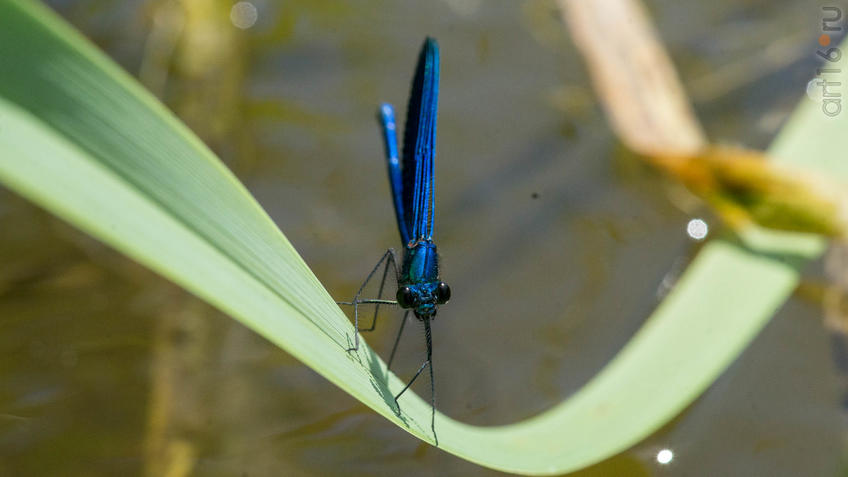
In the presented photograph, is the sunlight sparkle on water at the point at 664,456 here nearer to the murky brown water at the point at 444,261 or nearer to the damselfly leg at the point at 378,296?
the murky brown water at the point at 444,261

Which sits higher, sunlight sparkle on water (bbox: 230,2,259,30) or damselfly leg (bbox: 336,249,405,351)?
sunlight sparkle on water (bbox: 230,2,259,30)

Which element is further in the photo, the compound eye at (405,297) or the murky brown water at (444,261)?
the murky brown water at (444,261)

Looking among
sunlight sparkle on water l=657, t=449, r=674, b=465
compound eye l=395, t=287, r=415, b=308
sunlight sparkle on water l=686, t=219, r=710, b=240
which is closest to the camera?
compound eye l=395, t=287, r=415, b=308

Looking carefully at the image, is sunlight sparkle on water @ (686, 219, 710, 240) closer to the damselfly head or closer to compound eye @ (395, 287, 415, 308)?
the damselfly head

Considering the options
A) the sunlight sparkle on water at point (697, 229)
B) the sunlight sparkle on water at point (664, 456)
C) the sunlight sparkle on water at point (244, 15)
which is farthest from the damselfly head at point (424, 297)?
the sunlight sparkle on water at point (244, 15)

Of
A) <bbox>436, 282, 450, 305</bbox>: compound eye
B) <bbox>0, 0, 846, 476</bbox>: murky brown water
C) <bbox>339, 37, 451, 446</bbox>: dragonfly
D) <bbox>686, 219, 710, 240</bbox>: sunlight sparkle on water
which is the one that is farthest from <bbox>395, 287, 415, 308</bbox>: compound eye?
<bbox>686, 219, 710, 240</bbox>: sunlight sparkle on water

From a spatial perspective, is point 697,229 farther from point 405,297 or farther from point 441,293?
point 405,297

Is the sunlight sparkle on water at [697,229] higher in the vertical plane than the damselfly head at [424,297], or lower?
higher
